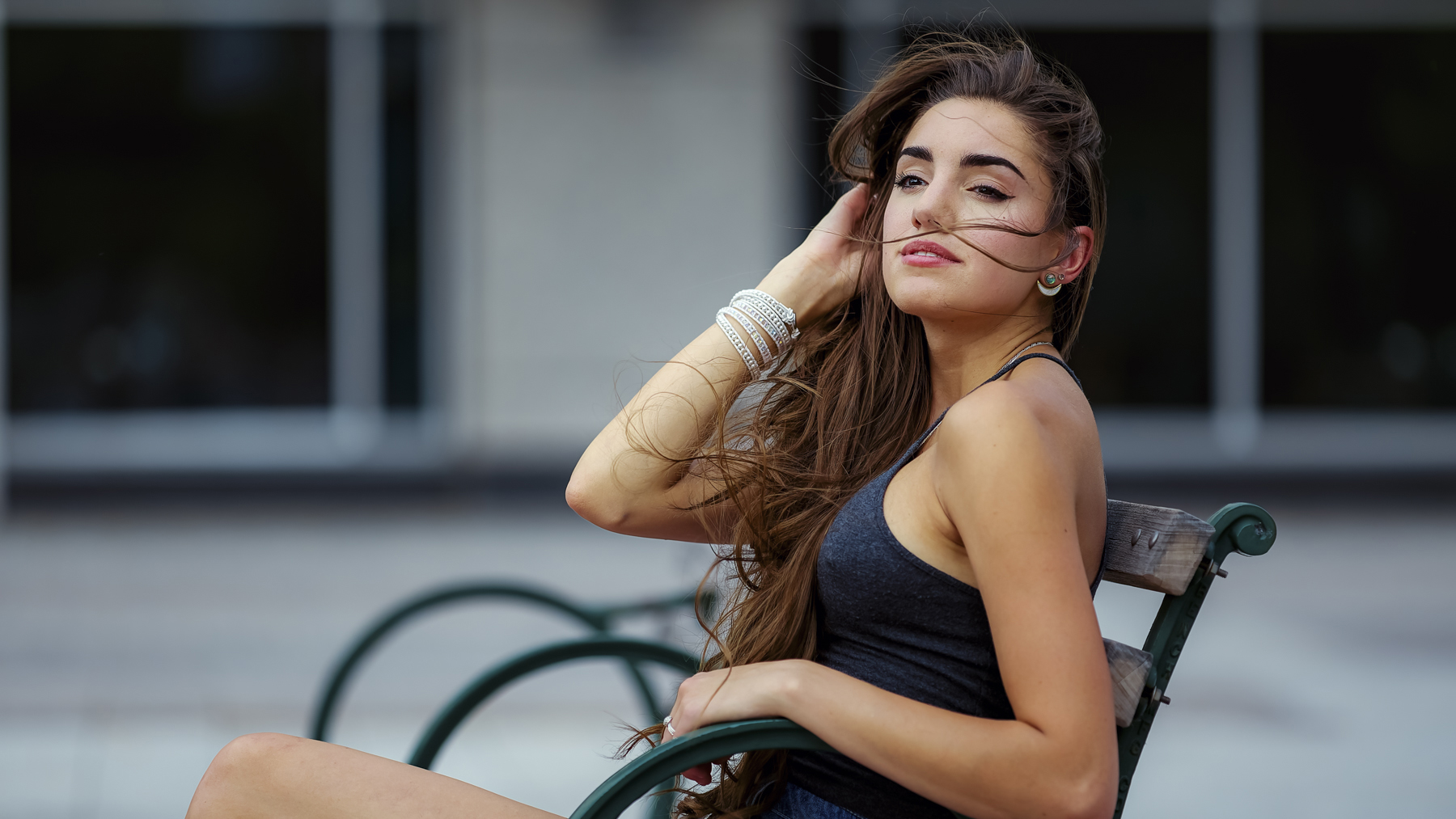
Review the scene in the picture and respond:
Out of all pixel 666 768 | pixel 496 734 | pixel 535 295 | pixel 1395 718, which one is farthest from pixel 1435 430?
pixel 666 768

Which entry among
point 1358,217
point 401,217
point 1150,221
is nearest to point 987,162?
point 401,217

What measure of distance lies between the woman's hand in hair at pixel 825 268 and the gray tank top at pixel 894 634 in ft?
1.50

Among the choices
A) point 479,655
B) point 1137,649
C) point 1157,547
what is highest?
point 1157,547

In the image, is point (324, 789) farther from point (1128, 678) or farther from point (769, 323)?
point (1128, 678)

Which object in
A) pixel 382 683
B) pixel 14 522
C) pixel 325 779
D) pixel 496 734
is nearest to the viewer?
pixel 325 779

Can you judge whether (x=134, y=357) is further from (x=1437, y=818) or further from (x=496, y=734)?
(x=1437, y=818)

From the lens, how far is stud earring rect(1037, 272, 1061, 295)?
1.80 metres

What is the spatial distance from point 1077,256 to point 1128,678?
1.84 feet

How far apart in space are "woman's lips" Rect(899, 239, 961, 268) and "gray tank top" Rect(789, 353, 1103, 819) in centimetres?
16

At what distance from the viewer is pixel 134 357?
29.4ft

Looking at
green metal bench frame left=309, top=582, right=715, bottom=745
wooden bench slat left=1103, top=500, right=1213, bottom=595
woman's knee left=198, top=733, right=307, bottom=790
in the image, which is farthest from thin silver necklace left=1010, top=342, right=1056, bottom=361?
green metal bench frame left=309, top=582, right=715, bottom=745

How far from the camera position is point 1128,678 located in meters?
1.69

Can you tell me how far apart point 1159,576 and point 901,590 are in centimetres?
34

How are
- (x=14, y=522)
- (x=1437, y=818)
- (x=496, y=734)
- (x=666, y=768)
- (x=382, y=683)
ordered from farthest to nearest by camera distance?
(x=14, y=522), (x=382, y=683), (x=496, y=734), (x=1437, y=818), (x=666, y=768)
